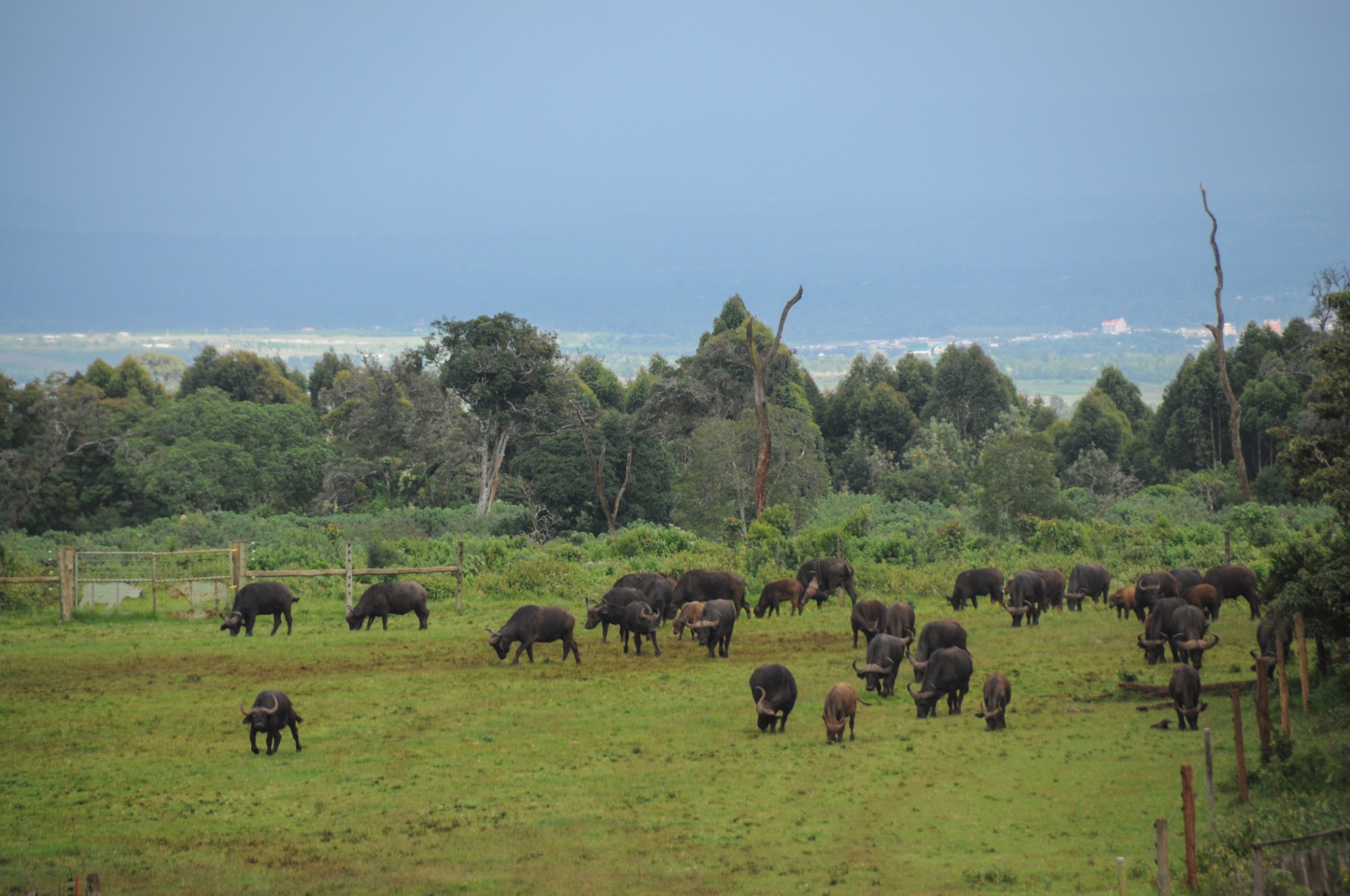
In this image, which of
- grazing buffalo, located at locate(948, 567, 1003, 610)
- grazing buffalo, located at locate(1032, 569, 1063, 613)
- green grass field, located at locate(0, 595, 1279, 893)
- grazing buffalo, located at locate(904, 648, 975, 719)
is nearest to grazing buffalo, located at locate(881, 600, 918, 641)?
green grass field, located at locate(0, 595, 1279, 893)

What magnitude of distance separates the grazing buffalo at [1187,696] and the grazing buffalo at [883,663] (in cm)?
463

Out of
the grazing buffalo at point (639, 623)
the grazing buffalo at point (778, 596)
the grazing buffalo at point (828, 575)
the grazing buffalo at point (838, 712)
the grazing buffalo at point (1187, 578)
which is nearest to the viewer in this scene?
the grazing buffalo at point (838, 712)

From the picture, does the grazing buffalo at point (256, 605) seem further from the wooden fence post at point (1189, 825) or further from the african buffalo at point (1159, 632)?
the wooden fence post at point (1189, 825)

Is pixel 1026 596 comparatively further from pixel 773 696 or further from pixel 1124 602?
pixel 773 696

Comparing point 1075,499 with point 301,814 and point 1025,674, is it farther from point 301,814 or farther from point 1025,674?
point 301,814

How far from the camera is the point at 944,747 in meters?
17.7

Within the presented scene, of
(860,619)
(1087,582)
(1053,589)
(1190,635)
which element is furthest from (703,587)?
(1190,635)

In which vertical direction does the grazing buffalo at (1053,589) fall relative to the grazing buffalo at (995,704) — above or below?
above

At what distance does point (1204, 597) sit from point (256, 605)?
67.6ft

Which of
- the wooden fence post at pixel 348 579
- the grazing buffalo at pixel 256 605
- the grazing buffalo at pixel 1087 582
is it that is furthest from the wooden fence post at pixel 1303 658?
the wooden fence post at pixel 348 579

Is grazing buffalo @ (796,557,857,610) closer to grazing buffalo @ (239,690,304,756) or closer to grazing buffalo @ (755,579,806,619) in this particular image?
grazing buffalo @ (755,579,806,619)

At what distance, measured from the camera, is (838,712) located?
18281mm

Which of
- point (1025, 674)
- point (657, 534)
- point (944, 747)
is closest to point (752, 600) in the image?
point (657, 534)

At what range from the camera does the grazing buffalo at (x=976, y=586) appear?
99.5 ft
